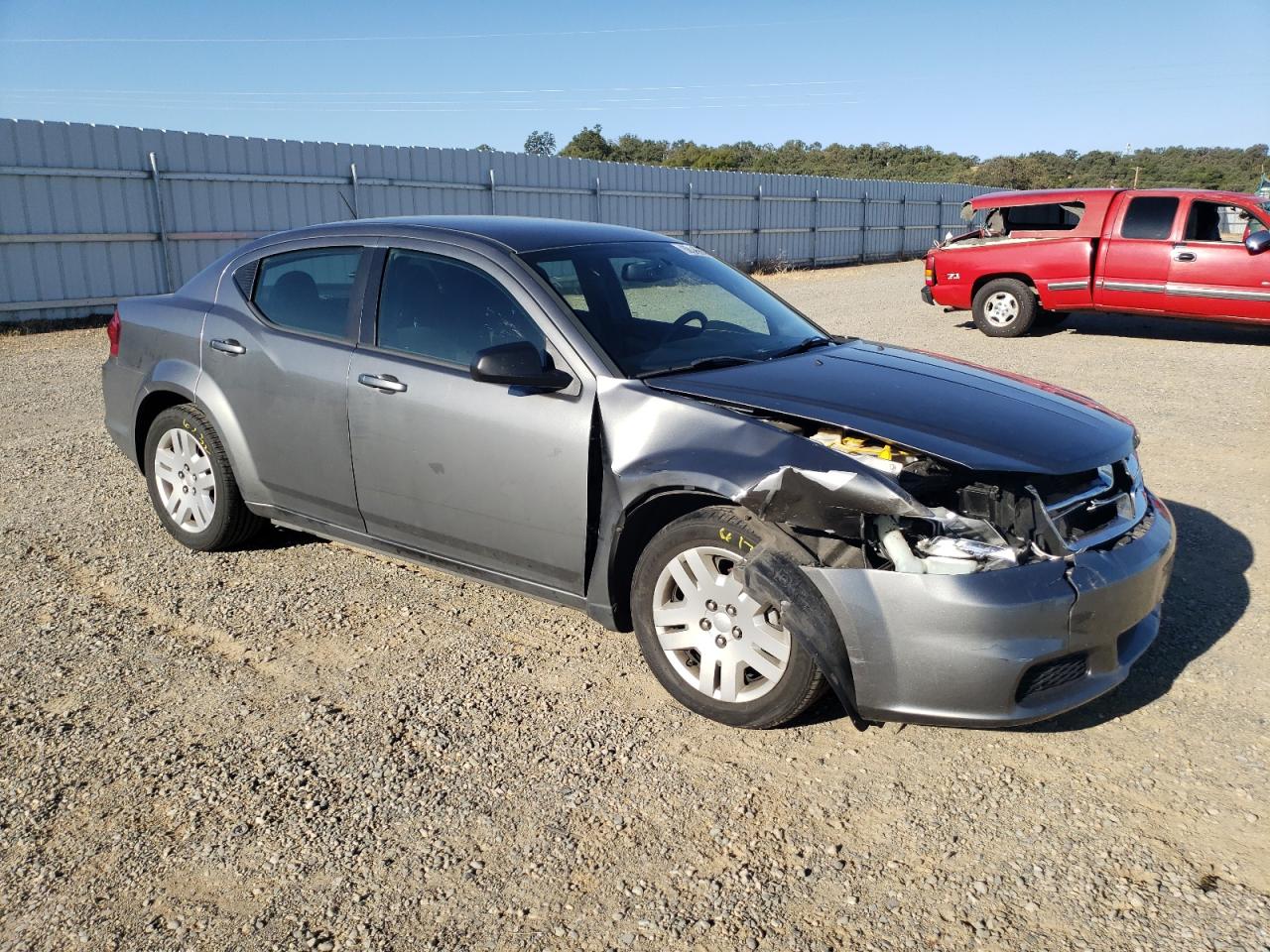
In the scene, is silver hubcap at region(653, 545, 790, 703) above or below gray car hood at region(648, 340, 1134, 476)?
below

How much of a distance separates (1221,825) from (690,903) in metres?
1.63

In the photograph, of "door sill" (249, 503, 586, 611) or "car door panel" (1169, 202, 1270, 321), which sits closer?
"door sill" (249, 503, 586, 611)

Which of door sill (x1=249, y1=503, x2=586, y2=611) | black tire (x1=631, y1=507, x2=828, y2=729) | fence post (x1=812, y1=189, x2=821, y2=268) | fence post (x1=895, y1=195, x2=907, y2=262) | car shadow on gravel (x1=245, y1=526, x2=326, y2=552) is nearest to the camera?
black tire (x1=631, y1=507, x2=828, y2=729)

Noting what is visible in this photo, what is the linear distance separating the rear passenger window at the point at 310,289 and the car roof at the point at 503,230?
0.43 feet

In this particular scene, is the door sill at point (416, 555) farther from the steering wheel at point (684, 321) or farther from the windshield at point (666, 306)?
the steering wheel at point (684, 321)

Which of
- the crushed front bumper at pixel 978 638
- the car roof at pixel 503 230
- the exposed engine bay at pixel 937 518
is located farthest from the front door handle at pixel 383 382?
the crushed front bumper at pixel 978 638

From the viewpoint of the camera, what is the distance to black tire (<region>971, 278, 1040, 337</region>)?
1395 centimetres

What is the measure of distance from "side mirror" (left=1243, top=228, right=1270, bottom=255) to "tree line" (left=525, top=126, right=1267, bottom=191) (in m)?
49.5

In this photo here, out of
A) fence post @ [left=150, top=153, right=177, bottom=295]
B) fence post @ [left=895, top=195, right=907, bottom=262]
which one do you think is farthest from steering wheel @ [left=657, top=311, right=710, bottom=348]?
fence post @ [left=895, top=195, right=907, bottom=262]

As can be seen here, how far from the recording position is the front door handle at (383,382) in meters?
4.45

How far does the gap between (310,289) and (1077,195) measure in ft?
37.6

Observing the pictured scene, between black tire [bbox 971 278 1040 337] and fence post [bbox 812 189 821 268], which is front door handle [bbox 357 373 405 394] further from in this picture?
fence post [bbox 812 189 821 268]

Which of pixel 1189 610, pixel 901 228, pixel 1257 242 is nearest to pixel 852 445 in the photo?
pixel 1189 610

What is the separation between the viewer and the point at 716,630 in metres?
3.67
